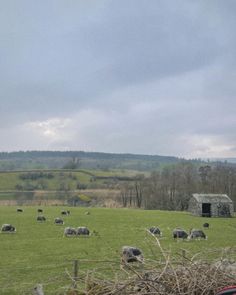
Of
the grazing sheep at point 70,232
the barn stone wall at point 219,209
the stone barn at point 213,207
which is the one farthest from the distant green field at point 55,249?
the stone barn at point 213,207

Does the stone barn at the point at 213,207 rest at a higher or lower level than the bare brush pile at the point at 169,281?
lower

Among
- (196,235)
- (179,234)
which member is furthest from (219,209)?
(179,234)

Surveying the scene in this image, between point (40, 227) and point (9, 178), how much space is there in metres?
116

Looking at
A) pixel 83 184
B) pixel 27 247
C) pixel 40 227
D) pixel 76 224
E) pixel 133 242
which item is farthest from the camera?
pixel 83 184

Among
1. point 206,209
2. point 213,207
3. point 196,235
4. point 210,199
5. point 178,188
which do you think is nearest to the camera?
point 196,235

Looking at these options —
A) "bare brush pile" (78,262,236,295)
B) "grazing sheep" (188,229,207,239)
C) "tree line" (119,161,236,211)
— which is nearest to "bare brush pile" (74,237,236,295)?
"bare brush pile" (78,262,236,295)

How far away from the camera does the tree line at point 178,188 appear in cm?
8956

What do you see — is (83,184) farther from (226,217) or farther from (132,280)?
(132,280)

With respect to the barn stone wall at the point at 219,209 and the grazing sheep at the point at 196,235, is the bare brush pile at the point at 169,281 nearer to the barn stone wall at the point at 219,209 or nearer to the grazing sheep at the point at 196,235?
the grazing sheep at the point at 196,235

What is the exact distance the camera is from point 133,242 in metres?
27.2

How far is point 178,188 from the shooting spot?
305 ft

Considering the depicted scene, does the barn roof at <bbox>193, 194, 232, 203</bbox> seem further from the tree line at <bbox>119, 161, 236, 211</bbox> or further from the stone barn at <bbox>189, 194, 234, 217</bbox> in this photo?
the tree line at <bbox>119, 161, 236, 211</bbox>

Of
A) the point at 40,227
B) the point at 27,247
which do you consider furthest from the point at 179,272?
the point at 40,227

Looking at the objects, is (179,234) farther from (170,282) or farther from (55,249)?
(170,282)
